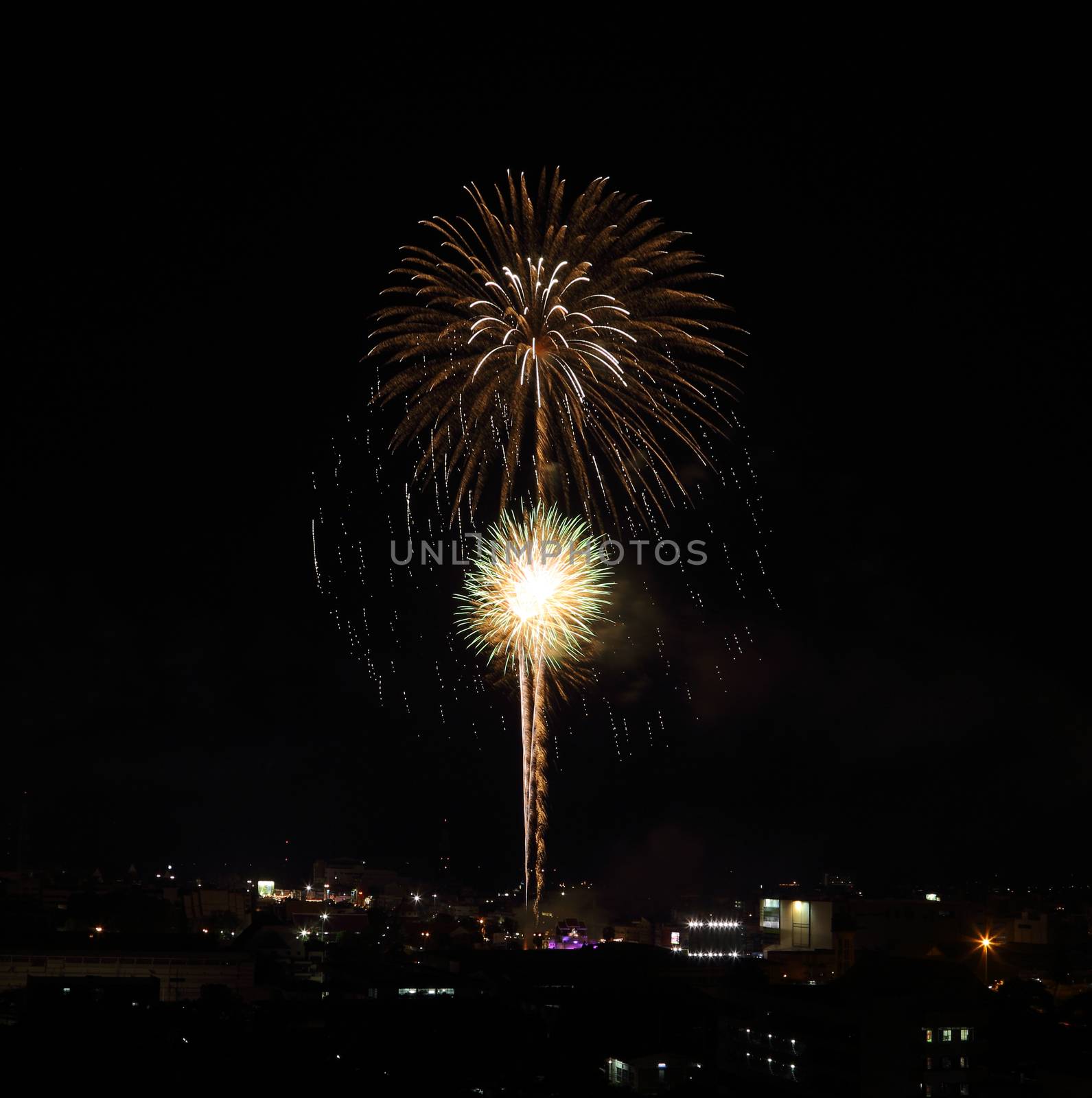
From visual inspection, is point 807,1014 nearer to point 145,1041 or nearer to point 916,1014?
point 916,1014

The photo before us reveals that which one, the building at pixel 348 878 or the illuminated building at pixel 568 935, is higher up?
the illuminated building at pixel 568 935

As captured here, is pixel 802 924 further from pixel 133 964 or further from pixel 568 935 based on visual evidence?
pixel 133 964

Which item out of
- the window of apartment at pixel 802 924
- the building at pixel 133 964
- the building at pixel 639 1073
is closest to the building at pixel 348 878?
the window of apartment at pixel 802 924

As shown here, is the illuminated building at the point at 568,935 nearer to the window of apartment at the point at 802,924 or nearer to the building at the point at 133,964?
the window of apartment at the point at 802,924

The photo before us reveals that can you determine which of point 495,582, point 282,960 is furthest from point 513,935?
point 495,582

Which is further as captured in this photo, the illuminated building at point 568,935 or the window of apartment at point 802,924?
the illuminated building at point 568,935

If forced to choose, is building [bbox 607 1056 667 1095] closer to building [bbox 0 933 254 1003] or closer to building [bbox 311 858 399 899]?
building [bbox 0 933 254 1003]

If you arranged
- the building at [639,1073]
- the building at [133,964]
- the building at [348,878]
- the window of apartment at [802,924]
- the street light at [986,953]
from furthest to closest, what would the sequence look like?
the building at [348,878] < the window of apartment at [802,924] < the street light at [986,953] < the building at [133,964] < the building at [639,1073]

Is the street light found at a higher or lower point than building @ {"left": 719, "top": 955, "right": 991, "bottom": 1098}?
lower

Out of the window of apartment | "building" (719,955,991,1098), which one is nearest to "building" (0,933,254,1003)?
"building" (719,955,991,1098)

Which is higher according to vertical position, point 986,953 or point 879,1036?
point 879,1036

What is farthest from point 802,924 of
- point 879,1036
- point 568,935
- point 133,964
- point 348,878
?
point 348,878
